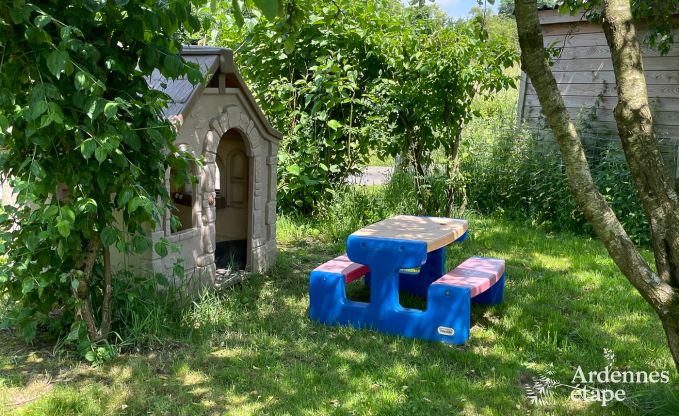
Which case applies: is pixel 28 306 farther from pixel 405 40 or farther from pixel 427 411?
pixel 405 40

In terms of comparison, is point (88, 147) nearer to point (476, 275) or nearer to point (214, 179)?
point (214, 179)

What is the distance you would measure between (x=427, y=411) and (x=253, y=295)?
7.62 ft

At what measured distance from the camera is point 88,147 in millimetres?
3494

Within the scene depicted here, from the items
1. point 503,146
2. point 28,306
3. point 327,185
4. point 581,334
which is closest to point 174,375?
point 28,306

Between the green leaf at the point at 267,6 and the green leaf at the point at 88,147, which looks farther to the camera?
the green leaf at the point at 88,147

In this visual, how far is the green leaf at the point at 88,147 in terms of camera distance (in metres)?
3.47

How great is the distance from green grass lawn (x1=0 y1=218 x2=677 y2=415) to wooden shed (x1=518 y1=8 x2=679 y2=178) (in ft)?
10.5

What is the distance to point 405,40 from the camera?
7.49 m

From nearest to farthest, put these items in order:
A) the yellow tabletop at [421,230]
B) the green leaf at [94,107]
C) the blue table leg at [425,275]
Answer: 1. the green leaf at [94,107]
2. the yellow tabletop at [421,230]
3. the blue table leg at [425,275]

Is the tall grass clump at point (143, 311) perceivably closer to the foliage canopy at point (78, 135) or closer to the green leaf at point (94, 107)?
the foliage canopy at point (78, 135)

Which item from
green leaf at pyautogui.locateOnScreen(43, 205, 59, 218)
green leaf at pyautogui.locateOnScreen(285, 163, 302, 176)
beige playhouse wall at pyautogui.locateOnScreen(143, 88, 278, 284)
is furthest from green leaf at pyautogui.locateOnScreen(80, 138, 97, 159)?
green leaf at pyautogui.locateOnScreen(285, 163, 302, 176)

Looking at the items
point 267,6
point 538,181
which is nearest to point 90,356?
point 267,6

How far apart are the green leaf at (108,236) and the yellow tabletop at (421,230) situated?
180cm

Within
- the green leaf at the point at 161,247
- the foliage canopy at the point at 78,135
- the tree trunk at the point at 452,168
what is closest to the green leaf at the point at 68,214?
the foliage canopy at the point at 78,135
